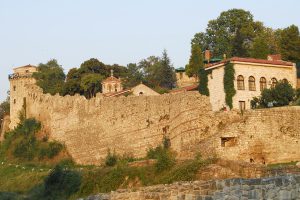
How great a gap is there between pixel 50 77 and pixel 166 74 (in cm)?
990

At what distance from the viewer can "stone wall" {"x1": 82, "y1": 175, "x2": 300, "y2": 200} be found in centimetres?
1532

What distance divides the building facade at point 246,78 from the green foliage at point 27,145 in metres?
11.6

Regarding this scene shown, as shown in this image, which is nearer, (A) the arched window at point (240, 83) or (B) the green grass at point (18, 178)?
(B) the green grass at point (18, 178)

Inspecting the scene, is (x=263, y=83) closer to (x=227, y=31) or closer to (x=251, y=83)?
(x=251, y=83)

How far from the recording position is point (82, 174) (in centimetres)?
3256

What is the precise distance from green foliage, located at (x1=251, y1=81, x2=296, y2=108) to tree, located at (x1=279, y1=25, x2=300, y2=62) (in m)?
9.35

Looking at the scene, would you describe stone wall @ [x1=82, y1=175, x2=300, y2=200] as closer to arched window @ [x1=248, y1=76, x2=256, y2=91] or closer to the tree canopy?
Result: arched window @ [x1=248, y1=76, x2=256, y2=91]

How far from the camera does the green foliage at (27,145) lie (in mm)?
48750

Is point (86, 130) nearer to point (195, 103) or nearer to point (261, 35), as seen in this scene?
point (195, 103)

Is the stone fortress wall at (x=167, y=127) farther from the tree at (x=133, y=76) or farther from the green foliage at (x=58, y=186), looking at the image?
the tree at (x=133, y=76)

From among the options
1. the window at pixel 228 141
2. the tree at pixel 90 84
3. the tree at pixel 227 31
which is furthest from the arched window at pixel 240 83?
the tree at pixel 90 84

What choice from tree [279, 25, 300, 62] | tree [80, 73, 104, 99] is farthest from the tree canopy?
tree [80, 73, 104, 99]

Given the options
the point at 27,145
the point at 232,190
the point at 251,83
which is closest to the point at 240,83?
the point at 251,83

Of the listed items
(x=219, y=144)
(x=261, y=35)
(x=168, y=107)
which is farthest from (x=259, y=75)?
(x=261, y=35)
